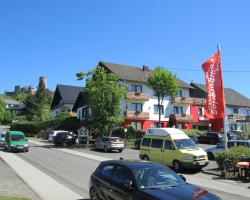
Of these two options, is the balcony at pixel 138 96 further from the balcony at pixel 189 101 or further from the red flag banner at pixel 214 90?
the red flag banner at pixel 214 90

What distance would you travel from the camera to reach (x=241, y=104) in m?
75.1

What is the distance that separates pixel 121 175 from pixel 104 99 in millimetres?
33748

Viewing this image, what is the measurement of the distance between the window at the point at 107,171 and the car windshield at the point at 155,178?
1.12m

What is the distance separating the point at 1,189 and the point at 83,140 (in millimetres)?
30555

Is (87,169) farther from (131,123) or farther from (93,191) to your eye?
(131,123)

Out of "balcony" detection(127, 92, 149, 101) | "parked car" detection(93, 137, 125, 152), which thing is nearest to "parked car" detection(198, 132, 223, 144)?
"balcony" detection(127, 92, 149, 101)

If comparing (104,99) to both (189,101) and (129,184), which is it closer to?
(189,101)

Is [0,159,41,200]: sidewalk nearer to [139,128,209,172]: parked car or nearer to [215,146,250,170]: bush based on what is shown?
[139,128,209,172]: parked car

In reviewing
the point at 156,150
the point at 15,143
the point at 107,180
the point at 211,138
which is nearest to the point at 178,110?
the point at 211,138

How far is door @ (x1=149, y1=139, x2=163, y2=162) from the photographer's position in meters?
23.8

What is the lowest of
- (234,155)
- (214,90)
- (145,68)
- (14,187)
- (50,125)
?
(14,187)

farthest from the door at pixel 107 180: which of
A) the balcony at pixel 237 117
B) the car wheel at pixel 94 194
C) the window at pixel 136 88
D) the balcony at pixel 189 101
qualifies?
the balcony at pixel 237 117

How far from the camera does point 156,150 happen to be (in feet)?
79.0

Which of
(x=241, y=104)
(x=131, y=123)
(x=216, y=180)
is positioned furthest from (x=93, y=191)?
(x=241, y=104)
